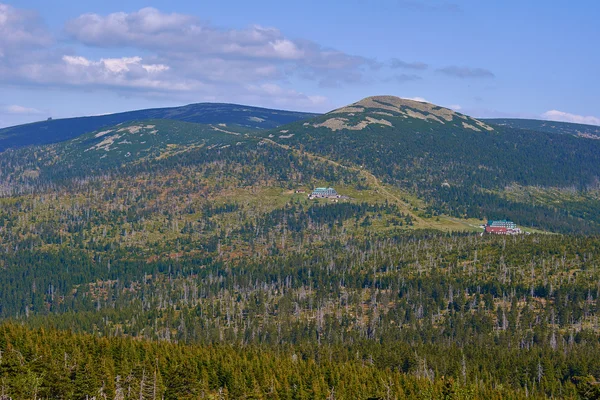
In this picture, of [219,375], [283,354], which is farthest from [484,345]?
[219,375]

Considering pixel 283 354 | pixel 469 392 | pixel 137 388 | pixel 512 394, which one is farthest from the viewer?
pixel 283 354

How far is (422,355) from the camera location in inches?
7057

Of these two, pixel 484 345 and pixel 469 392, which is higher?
pixel 469 392

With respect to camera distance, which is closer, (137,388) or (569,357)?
(137,388)

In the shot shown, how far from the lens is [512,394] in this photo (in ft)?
460

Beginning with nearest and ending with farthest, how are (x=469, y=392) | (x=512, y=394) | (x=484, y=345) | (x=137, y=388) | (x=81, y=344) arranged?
(x=469, y=392)
(x=137, y=388)
(x=512, y=394)
(x=81, y=344)
(x=484, y=345)

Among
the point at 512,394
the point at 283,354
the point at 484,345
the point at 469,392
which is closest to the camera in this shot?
the point at 469,392

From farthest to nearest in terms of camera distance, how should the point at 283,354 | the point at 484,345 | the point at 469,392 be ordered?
the point at 484,345
the point at 283,354
the point at 469,392

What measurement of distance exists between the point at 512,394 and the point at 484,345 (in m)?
59.1

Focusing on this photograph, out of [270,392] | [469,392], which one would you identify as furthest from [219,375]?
[469,392]

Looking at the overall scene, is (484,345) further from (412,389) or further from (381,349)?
(412,389)

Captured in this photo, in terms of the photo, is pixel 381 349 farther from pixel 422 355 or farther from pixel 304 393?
pixel 304 393

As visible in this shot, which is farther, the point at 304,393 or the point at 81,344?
the point at 81,344

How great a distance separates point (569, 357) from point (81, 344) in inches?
4495
